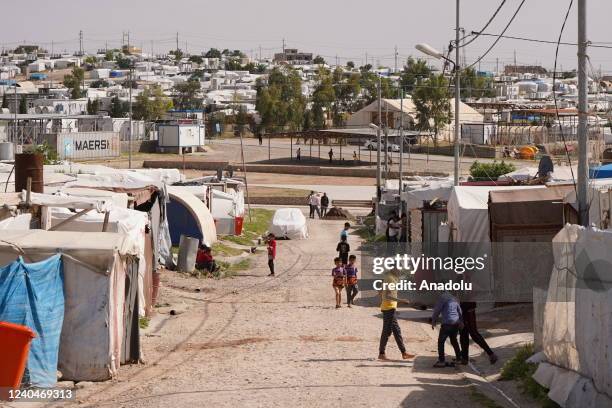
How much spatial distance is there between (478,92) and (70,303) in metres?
123

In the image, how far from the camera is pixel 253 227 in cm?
4062

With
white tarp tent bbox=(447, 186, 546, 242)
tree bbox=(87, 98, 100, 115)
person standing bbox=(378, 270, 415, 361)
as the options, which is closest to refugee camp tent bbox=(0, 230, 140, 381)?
person standing bbox=(378, 270, 415, 361)

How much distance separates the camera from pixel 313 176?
224 feet

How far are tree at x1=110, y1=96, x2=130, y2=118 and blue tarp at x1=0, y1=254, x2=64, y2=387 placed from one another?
334 feet

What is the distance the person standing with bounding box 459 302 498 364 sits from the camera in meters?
15.1

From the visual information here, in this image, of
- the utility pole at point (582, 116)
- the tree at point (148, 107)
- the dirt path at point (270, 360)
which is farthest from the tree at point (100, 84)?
the utility pole at point (582, 116)

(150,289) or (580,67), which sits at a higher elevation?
(580,67)

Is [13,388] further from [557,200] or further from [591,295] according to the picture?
[557,200]

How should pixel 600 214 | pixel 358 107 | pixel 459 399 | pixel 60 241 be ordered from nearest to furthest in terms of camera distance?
pixel 459 399
pixel 60 241
pixel 600 214
pixel 358 107

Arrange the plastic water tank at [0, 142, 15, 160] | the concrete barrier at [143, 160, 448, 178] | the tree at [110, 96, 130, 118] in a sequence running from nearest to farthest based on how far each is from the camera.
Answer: the plastic water tank at [0, 142, 15, 160] → the concrete barrier at [143, 160, 448, 178] → the tree at [110, 96, 130, 118]

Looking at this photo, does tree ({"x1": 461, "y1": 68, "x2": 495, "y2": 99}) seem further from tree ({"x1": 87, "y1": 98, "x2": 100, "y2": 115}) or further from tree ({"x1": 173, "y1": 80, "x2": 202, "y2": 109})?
tree ({"x1": 87, "y1": 98, "x2": 100, "y2": 115})

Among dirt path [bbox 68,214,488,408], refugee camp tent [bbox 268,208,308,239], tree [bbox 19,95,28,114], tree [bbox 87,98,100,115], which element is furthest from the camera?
tree [bbox 87,98,100,115]

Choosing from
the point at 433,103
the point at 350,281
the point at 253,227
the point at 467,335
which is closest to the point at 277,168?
the point at 433,103

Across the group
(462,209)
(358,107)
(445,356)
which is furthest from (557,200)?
(358,107)
